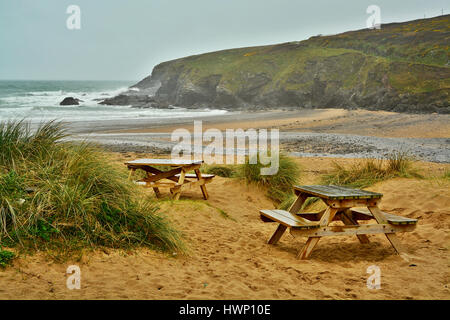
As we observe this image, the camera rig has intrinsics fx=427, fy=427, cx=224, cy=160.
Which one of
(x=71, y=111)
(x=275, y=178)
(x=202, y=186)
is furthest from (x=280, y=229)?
(x=71, y=111)

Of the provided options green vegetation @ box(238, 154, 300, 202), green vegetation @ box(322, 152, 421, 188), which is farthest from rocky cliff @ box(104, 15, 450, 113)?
green vegetation @ box(238, 154, 300, 202)

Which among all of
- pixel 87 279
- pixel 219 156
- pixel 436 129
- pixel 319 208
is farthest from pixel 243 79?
pixel 87 279

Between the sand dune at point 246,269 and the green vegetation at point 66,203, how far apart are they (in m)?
0.26

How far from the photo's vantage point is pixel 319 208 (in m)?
Answer: 7.32

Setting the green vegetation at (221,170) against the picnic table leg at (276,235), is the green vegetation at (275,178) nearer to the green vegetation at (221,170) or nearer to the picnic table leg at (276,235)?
the green vegetation at (221,170)

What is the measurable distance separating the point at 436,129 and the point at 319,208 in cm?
1741

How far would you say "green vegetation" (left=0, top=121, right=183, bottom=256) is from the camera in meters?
4.35

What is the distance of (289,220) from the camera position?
5.07 m

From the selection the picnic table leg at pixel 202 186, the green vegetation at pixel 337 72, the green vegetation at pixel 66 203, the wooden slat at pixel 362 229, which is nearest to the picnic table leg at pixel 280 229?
the wooden slat at pixel 362 229

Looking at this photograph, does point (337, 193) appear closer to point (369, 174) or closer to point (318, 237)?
point (318, 237)

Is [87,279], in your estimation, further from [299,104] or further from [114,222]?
[299,104]

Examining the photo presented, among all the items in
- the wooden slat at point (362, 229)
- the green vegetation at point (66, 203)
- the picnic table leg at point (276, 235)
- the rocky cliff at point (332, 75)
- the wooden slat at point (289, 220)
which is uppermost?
the rocky cliff at point (332, 75)

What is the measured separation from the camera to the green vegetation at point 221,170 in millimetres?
10664

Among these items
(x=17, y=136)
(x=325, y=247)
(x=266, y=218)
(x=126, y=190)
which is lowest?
(x=325, y=247)
